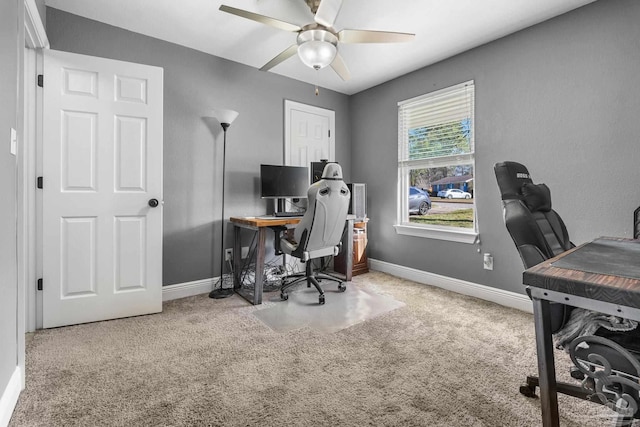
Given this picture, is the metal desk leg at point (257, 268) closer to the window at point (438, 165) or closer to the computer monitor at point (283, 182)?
the computer monitor at point (283, 182)

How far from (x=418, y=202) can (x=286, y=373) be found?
259 centimetres

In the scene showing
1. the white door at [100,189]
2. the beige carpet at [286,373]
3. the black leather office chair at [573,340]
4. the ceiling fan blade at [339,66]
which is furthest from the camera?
the ceiling fan blade at [339,66]

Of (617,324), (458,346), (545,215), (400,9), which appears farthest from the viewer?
(400,9)

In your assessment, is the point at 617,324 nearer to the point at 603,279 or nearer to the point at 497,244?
the point at 603,279

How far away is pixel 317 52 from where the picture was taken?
2.22 metres

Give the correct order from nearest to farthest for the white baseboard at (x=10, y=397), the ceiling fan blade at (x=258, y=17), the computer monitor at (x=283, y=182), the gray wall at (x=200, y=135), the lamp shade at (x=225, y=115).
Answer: the white baseboard at (x=10, y=397) → the ceiling fan blade at (x=258, y=17) → the gray wall at (x=200, y=135) → the lamp shade at (x=225, y=115) → the computer monitor at (x=283, y=182)

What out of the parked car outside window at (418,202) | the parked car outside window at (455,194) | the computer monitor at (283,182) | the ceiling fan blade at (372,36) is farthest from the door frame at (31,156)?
the parked car outside window at (455,194)

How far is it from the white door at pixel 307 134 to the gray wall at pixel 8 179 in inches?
97.2

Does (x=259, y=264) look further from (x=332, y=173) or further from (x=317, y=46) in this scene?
(x=317, y=46)

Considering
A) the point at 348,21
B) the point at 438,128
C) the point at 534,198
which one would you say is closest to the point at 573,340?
the point at 534,198

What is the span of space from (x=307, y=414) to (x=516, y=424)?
89 cm

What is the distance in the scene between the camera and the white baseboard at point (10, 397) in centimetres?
128

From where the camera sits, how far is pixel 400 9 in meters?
2.37

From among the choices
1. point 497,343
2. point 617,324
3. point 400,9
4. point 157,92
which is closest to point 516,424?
point 617,324
